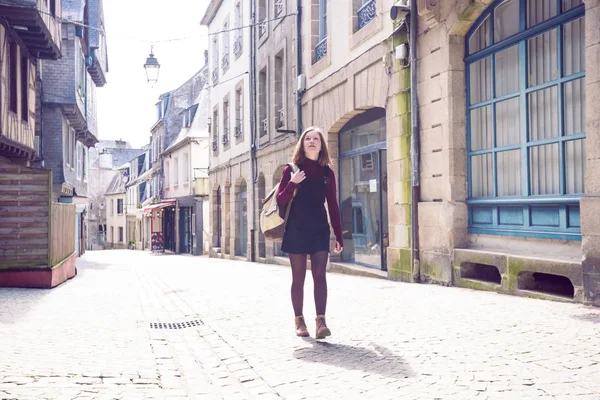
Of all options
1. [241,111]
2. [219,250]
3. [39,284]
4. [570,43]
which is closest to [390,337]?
[570,43]

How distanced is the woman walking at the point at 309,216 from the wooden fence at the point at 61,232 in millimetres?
6295

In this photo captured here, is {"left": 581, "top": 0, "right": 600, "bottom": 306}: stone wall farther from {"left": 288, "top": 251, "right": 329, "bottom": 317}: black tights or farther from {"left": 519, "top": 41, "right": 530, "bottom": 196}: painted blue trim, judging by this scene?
{"left": 288, "top": 251, "right": 329, "bottom": 317}: black tights

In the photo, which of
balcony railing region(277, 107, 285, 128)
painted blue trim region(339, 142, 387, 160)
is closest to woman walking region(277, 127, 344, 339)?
painted blue trim region(339, 142, 387, 160)

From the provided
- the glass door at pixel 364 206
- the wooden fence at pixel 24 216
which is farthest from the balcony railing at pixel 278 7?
the wooden fence at pixel 24 216

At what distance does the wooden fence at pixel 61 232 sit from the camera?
9.94 metres

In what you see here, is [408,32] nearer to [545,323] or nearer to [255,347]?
[545,323]

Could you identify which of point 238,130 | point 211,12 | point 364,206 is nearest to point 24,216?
point 364,206

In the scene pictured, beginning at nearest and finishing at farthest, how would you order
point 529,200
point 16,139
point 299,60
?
point 529,200 → point 16,139 → point 299,60

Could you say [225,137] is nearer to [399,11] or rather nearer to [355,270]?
[355,270]

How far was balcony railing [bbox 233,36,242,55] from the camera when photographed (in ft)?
67.4

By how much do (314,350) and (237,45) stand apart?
17994 millimetres

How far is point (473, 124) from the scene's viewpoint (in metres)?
7.92

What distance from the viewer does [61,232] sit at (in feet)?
36.0

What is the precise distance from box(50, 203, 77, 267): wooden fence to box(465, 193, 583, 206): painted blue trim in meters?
6.66
